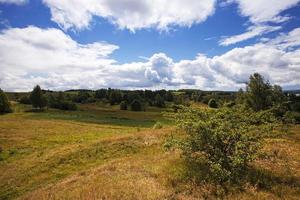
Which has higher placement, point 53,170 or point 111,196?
point 111,196

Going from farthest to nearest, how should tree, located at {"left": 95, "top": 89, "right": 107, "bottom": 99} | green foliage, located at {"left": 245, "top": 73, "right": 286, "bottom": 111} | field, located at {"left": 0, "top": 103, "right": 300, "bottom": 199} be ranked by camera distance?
tree, located at {"left": 95, "top": 89, "right": 107, "bottom": 99} < green foliage, located at {"left": 245, "top": 73, "right": 286, "bottom": 111} < field, located at {"left": 0, "top": 103, "right": 300, "bottom": 199}

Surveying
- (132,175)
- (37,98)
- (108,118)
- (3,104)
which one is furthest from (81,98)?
(132,175)

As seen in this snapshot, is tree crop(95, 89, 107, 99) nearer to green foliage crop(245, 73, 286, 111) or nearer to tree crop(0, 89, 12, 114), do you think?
tree crop(0, 89, 12, 114)

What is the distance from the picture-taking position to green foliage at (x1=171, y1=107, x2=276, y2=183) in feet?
44.5

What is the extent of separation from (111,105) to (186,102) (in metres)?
139

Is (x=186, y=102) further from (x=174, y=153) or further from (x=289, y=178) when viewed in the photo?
(x=289, y=178)

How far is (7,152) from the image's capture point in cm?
3203

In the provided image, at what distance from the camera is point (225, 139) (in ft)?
47.5

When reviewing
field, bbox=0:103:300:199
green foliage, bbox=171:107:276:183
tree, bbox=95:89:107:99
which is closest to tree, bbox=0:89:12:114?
tree, bbox=95:89:107:99

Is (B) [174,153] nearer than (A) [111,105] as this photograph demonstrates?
Yes

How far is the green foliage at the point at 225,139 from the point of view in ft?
44.5

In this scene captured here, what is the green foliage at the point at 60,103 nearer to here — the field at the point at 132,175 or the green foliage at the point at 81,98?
the green foliage at the point at 81,98

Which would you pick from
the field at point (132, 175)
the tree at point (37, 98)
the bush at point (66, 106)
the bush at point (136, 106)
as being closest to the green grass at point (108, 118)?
the tree at point (37, 98)

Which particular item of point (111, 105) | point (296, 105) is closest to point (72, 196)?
point (296, 105)
